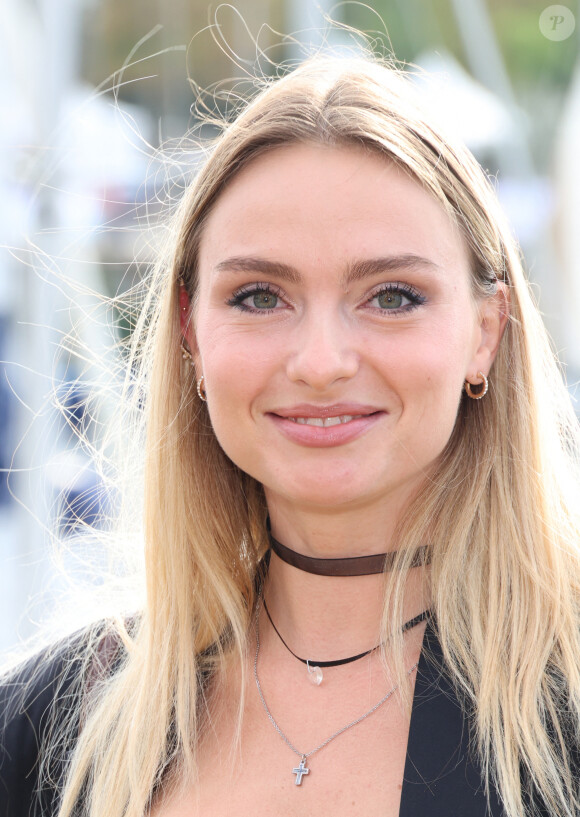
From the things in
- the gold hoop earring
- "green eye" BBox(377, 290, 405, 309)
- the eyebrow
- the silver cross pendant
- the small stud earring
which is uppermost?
the eyebrow

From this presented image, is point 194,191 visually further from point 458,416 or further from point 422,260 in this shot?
point 458,416

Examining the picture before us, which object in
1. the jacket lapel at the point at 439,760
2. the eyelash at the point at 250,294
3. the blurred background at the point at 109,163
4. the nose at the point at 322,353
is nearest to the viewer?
the jacket lapel at the point at 439,760

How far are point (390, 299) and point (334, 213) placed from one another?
0.20m

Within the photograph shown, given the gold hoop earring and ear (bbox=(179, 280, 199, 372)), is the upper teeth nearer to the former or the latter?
the gold hoop earring

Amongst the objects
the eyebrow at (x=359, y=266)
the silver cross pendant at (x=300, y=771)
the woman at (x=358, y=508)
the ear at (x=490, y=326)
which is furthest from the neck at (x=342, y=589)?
the eyebrow at (x=359, y=266)

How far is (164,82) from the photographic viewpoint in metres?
5.51

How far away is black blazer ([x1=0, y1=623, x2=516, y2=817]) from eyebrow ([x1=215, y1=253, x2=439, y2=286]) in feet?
2.31

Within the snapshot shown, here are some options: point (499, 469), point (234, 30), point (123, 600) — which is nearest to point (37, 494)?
point (123, 600)

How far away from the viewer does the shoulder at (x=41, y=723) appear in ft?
7.32

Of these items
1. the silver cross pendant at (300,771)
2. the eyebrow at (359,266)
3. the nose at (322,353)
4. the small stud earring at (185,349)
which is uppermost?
the eyebrow at (359,266)

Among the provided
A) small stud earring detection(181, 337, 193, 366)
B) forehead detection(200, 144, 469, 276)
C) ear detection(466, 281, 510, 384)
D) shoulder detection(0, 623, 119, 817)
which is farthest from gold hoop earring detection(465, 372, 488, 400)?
shoulder detection(0, 623, 119, 817)

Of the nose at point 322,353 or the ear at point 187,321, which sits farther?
the ear at point 187,321

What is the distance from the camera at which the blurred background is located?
294 cm

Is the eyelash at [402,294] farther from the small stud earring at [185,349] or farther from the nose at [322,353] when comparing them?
the small stud earring at [185,349]
